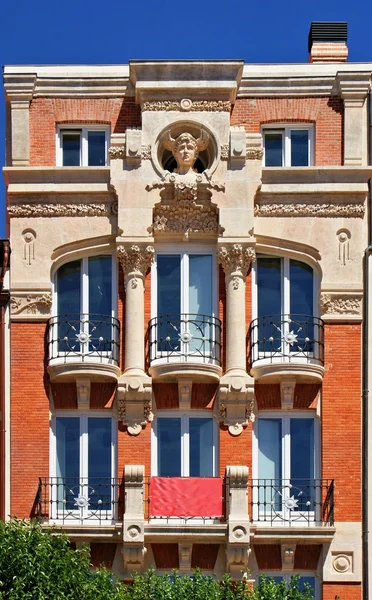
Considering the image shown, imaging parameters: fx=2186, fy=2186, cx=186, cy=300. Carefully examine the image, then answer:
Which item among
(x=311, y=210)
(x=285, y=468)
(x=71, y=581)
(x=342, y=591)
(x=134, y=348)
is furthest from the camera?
(x=311, y=210)

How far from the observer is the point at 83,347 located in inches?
2060

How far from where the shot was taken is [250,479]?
51.8m

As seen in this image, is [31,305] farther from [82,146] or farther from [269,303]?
[269,303]

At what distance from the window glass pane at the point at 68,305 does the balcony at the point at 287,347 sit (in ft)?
14.0

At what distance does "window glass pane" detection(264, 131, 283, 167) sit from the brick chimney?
309 cm

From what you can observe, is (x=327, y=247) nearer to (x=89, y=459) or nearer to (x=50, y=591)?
(x=89, y=459)

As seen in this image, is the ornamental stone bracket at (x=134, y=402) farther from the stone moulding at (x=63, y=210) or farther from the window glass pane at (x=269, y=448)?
the stone moulding at (x=63, y=210)

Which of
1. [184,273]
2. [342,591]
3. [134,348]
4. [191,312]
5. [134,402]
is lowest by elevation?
[342,591]

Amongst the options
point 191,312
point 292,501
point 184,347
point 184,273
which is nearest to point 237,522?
point 292,501

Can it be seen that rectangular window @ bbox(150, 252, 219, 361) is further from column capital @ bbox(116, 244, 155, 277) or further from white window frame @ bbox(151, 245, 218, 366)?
column capital @ bbox(116, 244, 155, 277)

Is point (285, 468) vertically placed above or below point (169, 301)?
below

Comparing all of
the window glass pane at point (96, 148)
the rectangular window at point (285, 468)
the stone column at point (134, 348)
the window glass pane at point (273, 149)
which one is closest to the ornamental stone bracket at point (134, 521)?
the stone column at point (134, 348)

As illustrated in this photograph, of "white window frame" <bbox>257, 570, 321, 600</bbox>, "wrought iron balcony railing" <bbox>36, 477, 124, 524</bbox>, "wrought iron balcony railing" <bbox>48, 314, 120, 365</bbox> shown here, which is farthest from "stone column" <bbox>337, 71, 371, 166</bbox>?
"white window frame" <bbox>257, 570, 321, 600</bbox>

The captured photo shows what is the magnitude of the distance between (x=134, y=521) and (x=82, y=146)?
31.5 feet
